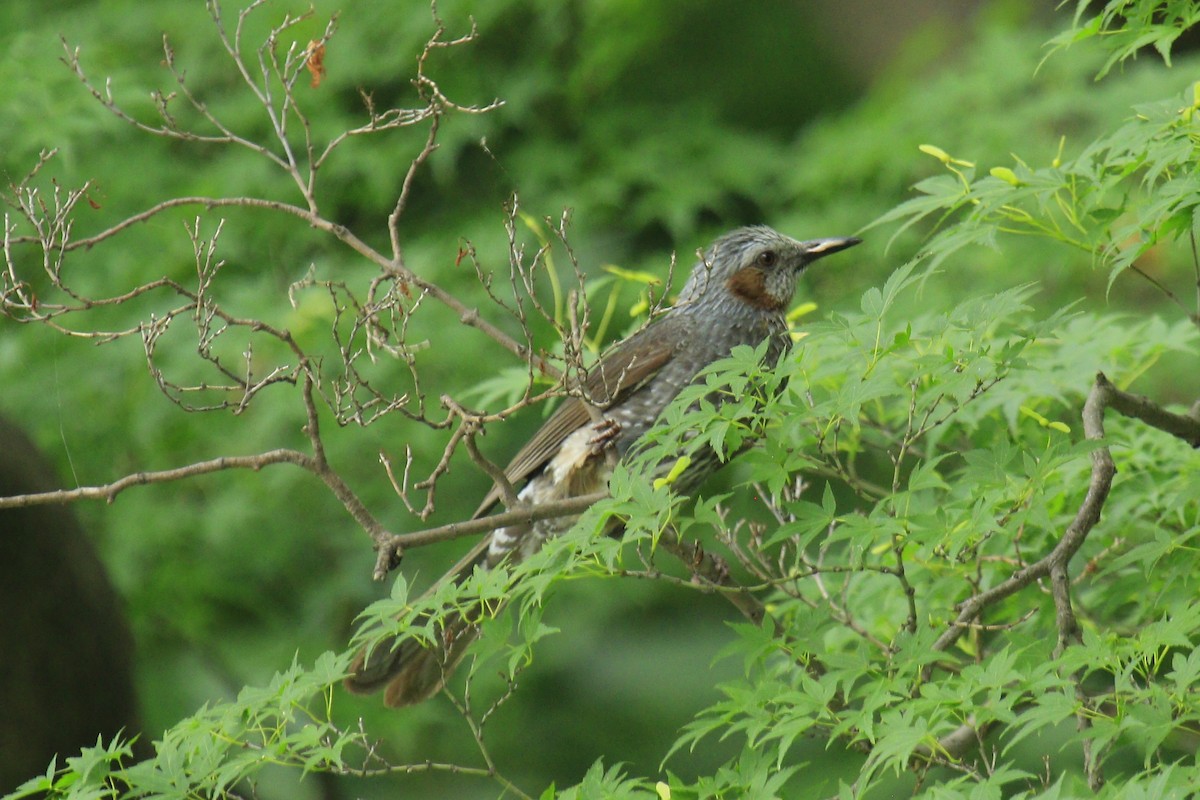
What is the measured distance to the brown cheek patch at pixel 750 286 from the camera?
379cm

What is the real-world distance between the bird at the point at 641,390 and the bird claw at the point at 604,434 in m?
0.13

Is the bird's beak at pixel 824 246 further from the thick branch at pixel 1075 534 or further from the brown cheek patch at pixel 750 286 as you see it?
the thick branch at pixel 1075 534

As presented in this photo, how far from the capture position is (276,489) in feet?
16.7

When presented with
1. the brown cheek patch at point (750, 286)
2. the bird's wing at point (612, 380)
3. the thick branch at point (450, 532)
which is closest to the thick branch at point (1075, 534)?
the thick branch at point (450, 532)

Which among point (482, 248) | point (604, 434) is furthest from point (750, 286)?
Answer: point (482, 248)

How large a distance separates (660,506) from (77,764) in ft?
3.32

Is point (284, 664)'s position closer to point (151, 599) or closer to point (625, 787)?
point (151, 599)

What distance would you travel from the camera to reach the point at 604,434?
2658 mm

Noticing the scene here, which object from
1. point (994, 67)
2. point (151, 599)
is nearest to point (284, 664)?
point (151, 599)

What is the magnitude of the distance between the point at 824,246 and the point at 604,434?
122 cm

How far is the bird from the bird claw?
0.42 feet

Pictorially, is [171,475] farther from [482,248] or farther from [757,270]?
[482,248]

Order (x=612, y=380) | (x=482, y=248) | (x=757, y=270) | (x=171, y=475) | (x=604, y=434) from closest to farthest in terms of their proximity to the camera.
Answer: (x=171, y=475)
(x=604, y=434)
(x=612, y=380)
(x=757, y=270)
(x=482, y=248)

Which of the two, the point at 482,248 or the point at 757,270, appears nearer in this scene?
the point at 757,270
